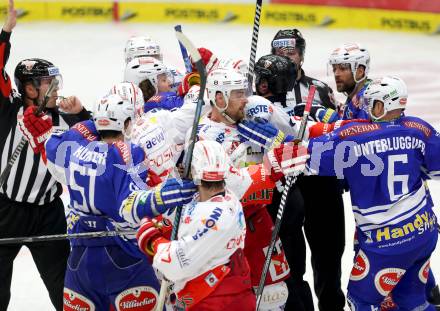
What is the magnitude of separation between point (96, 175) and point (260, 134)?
0.86 m

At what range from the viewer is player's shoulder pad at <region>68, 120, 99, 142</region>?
175 inches

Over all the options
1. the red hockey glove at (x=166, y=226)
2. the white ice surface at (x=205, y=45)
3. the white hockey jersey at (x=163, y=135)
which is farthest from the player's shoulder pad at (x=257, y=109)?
the white ice surface at (x=205, y=45)

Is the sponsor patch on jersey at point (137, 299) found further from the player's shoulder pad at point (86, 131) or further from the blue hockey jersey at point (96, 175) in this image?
the player's shoulder pad at point (86, 131)

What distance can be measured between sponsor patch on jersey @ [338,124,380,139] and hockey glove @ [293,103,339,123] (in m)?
0.67

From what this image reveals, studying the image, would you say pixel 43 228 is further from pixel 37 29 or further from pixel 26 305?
pixel 37 29

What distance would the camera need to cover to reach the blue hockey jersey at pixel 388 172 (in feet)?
15.0

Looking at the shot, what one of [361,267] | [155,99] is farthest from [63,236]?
[361,267]

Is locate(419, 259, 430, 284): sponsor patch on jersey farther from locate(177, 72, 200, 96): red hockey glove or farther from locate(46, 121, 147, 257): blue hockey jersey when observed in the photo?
locate(177, 72, 200, 96): red hockey glove

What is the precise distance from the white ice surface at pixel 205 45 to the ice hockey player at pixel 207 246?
5.35 m

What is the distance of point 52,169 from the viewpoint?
4.52 meters

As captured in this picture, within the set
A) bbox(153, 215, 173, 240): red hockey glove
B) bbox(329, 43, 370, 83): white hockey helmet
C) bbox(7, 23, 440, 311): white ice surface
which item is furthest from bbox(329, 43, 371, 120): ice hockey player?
bbox(7, 23, 440, 311): white ice surface

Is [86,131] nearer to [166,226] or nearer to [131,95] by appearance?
[131,95]

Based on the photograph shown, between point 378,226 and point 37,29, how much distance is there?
8.69 metres

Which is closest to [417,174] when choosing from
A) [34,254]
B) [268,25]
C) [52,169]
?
[52,169]
